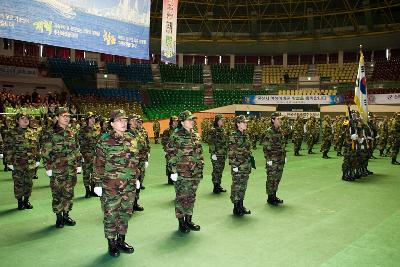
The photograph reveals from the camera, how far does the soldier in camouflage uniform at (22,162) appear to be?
24.9ft

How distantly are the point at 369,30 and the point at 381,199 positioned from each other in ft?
94.1

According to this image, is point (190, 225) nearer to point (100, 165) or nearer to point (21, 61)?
point (100, 165)

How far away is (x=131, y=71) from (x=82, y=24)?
896 inches

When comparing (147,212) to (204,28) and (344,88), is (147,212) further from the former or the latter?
(204,28)

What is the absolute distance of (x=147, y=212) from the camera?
300 inches

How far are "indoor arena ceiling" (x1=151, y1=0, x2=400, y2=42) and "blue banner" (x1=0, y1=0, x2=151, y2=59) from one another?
17.1m

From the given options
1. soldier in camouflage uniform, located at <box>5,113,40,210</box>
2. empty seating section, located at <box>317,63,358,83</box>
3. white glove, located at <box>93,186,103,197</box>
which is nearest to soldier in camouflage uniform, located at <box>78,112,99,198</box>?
soldier in camouflage uniform, located at <box>5,113,40,210</box>

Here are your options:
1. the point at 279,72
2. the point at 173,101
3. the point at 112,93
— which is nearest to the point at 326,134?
the point at 173,101

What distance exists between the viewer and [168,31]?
52.0 feet

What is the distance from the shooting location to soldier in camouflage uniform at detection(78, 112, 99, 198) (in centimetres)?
895

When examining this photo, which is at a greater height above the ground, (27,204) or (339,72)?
(339,72)

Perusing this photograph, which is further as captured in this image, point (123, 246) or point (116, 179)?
point (123, 246)

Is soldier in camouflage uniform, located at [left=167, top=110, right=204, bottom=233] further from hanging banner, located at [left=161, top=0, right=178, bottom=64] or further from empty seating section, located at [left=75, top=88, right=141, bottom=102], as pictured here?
empty seating section, located at [left=75, top=88, right=141, bottom=102]

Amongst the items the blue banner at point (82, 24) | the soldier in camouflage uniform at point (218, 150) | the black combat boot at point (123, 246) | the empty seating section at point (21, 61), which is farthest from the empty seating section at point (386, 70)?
the black combat boot at point (123, 246)
